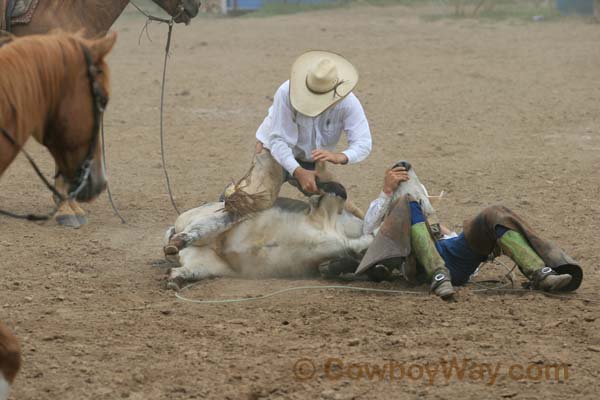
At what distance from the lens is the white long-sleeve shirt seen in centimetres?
573

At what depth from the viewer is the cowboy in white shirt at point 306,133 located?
5637 mm

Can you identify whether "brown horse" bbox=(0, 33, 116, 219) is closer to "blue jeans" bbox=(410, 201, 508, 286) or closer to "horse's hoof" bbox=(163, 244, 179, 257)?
"horse's hoof" bbox=(163, 244, 179, 257)

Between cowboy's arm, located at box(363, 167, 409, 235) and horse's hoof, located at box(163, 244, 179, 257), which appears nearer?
cowboy's arm, located at box(363, 167, 409, 235)

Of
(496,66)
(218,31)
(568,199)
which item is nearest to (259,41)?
(218,31)

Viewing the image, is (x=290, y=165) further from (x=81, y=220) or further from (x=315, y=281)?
(x=81, y=220)

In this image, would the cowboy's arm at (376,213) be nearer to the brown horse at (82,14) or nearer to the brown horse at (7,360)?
the brown horse at (7,360)

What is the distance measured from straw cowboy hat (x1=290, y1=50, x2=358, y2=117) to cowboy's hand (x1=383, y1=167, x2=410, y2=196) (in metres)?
0.55

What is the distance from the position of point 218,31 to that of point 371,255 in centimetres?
1447

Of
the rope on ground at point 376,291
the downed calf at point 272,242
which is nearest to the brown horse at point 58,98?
the rope on ground at point 376,291

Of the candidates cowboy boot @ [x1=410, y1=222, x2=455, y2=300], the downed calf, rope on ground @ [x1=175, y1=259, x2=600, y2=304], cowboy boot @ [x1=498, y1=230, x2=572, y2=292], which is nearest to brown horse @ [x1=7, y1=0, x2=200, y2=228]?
the downed calf

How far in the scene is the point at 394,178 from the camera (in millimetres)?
5461

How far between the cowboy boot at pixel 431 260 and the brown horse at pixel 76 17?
285 cm

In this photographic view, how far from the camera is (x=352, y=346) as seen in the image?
4.41m

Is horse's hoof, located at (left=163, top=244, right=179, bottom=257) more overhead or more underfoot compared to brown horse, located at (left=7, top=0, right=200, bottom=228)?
more underfoot
